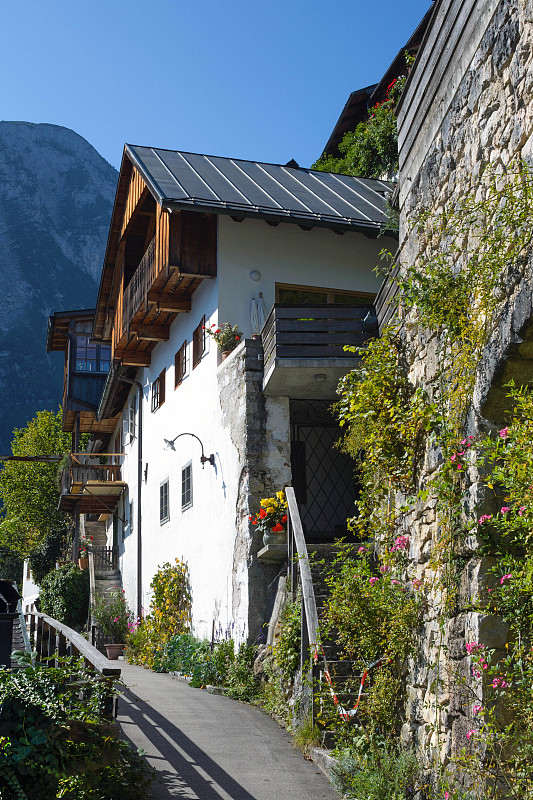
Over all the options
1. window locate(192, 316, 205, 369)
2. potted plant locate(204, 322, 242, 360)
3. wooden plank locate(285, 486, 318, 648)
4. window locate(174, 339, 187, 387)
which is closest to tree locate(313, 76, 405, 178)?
window locate(174, 339, 187, 387)

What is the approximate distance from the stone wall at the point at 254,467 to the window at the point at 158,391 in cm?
563

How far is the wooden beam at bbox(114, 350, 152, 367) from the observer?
1883 cm

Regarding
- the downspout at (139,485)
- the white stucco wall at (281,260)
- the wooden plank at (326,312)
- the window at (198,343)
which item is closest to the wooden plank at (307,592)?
the wooden plank at (326,312)

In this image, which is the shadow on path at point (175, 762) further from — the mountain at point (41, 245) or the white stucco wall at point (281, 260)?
the mountain at point (41, 245)

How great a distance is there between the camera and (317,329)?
11.4 m

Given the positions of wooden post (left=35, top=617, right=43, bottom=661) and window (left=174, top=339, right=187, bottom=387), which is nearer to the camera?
wooden post (left=35, top=617, right=43, bottom=661)

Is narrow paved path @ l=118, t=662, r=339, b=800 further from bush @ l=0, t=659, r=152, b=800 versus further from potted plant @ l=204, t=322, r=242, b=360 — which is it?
potted plant @ l=204, t=322, r=242, b=360

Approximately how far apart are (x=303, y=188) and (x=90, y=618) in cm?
1030

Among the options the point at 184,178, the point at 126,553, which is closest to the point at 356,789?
the point at 184,178

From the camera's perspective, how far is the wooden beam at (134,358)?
61.8 ft

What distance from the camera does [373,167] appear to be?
19.0 meters

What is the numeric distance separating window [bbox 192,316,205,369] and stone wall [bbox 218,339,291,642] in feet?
7.23

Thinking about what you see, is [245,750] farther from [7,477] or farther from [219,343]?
[7,477]

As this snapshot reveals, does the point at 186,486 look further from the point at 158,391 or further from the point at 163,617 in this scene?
the point at 158,391
